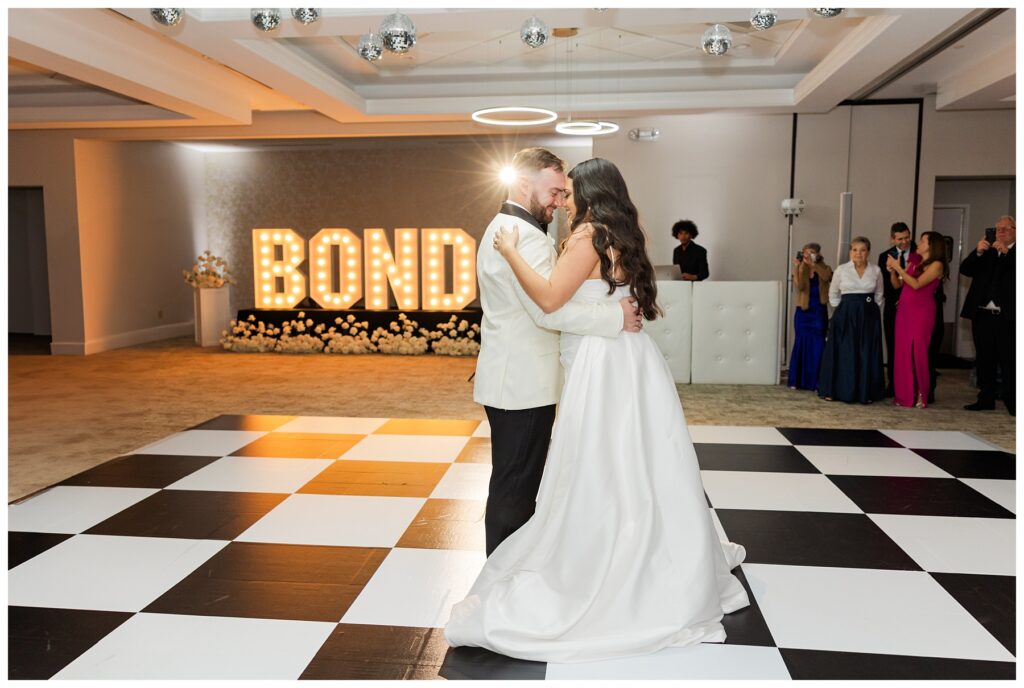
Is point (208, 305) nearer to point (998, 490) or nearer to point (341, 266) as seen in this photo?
point (341, 266)

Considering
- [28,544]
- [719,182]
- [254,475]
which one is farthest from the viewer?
[719,182]

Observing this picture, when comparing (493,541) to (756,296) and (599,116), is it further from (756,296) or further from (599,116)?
(599,116)

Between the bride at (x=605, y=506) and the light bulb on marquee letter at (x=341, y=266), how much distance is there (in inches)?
304

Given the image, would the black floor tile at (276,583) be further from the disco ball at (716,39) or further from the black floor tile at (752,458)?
the disco ball at (716,39)

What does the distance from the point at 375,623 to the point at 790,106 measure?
24.1ft

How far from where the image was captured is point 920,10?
4801mm

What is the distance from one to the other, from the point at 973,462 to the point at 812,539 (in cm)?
182

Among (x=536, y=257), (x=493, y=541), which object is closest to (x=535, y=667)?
(x=493, y=541)

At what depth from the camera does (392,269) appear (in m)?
9.62

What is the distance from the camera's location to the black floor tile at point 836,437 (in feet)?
15.3

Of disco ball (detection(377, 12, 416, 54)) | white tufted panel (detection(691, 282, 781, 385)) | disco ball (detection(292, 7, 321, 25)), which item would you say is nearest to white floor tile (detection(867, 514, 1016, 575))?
disco ball (detection(377, 12, 416, 54))

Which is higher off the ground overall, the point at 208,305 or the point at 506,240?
the point at 506,240

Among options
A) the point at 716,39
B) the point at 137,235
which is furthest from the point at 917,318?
the point at 137,235

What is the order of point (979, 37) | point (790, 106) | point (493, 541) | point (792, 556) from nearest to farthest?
point (493, 541) < point (792, 556) < point (979, 37) < point (790, 106)
